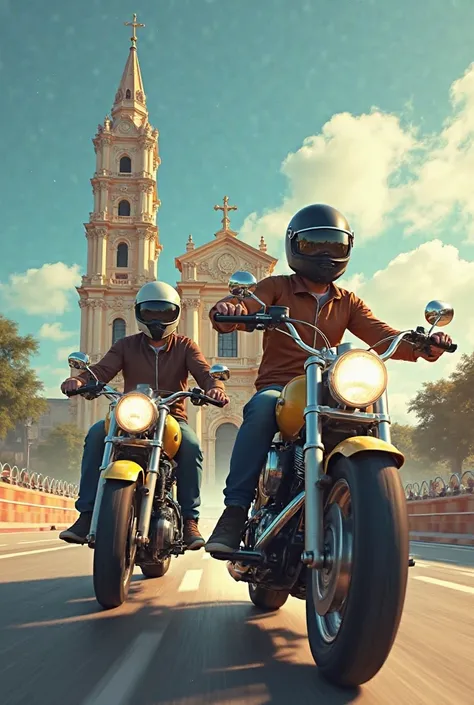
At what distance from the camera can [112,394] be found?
14.4 ft

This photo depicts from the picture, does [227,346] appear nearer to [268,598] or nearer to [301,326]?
[268,598]

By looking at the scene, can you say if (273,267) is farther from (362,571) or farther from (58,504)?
(362,571)

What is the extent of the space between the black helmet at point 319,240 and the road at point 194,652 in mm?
1707

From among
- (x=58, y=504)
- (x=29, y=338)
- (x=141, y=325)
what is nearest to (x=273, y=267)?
(x=29, y=338)

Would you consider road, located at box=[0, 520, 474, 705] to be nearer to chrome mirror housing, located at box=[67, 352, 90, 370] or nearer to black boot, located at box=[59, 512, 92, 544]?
black boot, located at box=[59, 512, 92, 544]

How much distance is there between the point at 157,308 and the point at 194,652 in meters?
2.68

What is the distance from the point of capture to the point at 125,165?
59094 mm

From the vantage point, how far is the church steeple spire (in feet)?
204

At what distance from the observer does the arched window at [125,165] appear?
5888cm

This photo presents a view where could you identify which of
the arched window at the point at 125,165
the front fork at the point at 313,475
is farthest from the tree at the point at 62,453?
the front fork at the point at 313,475

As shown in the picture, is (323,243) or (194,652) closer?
(194,652)

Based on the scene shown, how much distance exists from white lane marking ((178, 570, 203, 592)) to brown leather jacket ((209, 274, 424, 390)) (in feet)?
6.58

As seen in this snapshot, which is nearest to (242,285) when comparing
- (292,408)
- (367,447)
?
(292,408)

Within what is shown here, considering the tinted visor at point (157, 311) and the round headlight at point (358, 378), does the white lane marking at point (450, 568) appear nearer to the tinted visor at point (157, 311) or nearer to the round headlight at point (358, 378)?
the tinted visor at point (157, 311)
